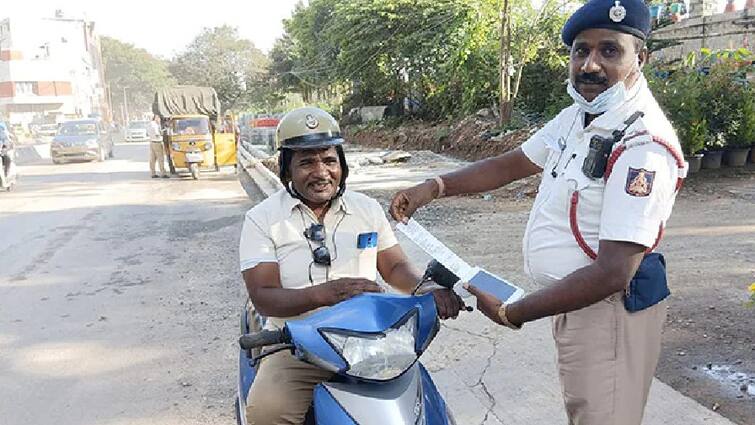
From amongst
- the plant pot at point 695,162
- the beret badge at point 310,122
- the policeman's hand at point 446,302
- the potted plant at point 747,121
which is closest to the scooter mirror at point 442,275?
the policeman's hand at point 446,302

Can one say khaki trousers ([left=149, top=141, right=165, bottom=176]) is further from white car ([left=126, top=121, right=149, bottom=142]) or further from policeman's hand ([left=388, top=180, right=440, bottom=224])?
white car ([left=126, top=121, right=149, bottom=142])

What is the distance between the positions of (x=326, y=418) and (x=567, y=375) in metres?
0.78

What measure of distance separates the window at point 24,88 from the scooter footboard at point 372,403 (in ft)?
242

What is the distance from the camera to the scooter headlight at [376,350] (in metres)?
1.80

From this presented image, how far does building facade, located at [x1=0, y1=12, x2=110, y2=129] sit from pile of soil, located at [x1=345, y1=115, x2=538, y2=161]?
45.6 meters

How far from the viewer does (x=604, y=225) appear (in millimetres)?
1758

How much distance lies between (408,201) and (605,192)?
91cm

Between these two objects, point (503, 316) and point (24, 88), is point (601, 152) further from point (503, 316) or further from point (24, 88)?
point (24, 88)

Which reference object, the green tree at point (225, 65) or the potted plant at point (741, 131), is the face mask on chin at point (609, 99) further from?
the green tree at point (225, 65)

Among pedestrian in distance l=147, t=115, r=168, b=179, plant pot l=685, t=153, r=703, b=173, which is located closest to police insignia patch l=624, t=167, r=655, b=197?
plant pot l=685, t=153, r=703, b=173

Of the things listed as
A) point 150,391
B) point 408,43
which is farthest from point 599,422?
point 408,43

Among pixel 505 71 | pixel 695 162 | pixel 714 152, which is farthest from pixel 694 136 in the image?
pixel 505 71

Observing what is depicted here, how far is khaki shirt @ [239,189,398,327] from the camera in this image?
2.57 meters

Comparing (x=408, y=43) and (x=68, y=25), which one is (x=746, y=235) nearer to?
(x=408, y=43)
